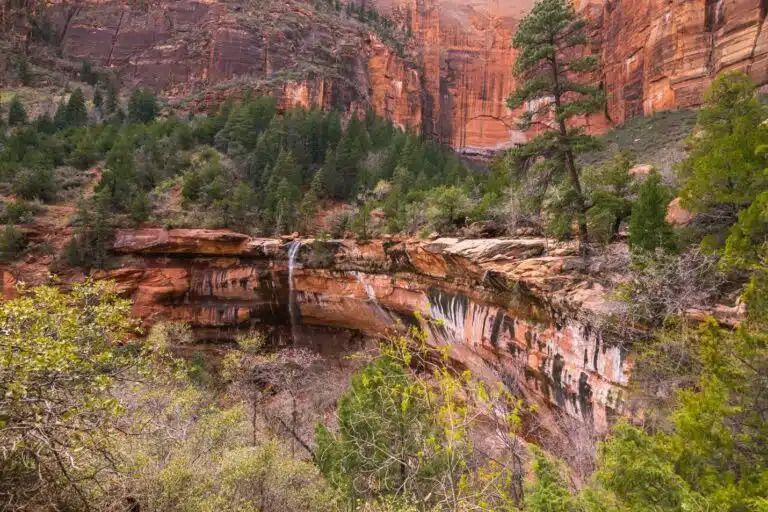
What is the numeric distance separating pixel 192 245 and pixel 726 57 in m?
48.0

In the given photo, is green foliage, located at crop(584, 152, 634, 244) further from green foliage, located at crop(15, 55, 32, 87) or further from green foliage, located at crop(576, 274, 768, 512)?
green foliage, located at crop(15, 55, 32, 87)

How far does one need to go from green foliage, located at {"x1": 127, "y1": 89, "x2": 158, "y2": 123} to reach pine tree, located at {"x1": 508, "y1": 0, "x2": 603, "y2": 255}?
46537 millimetres

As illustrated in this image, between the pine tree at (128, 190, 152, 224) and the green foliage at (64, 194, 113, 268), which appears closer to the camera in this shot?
the green foliage at (64, 194, 113, 268)

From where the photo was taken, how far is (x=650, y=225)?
403 inches

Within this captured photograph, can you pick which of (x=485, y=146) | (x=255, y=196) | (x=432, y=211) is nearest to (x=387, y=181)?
(x=255, y=196)

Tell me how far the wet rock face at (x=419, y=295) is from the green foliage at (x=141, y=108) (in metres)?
27.3

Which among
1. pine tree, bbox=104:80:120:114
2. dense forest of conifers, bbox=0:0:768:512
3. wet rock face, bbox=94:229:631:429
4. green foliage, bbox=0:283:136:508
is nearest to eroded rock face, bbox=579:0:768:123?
dense forest of conifers, bbox=0:0:768:512

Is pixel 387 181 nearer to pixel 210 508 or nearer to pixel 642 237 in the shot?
pixel 642 237

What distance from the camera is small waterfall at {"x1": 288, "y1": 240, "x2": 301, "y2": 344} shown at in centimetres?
2575

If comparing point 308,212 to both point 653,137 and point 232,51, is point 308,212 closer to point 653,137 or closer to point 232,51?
point 653,137

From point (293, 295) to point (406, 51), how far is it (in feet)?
206

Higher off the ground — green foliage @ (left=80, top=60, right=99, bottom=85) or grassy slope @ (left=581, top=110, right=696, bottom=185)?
green foliage @ (left=80, top=60, right=99, bottom=85)

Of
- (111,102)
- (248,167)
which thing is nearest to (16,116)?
(111,102)

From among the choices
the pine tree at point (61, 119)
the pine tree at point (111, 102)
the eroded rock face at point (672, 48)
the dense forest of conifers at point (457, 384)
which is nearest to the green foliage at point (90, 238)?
the dense forest of conifers at point (457, 384)
